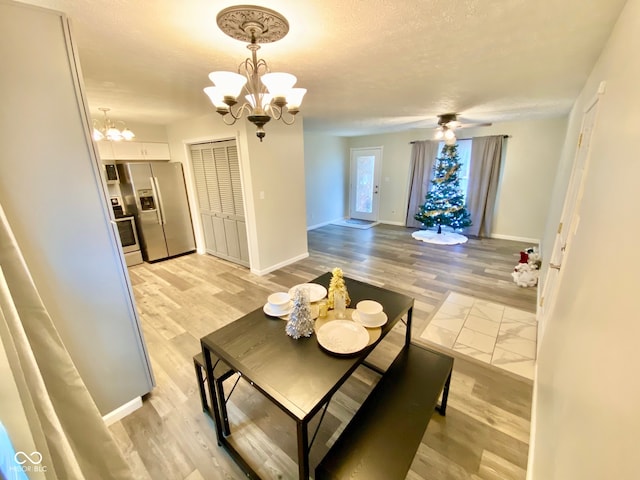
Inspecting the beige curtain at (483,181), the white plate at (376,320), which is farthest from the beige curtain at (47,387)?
the beige curtain at (483,181)

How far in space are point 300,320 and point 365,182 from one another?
6.37 m

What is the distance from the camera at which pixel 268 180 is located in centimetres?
378

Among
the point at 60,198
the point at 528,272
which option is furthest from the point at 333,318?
the point at 528,272

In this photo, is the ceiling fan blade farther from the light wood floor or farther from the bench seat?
the bench seat

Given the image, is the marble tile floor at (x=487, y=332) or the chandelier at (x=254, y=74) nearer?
the chandelier at (x=254, y=74)

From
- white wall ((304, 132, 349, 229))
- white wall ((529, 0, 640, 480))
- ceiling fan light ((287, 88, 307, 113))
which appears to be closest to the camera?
white wall ((529, 0, 640, 480))

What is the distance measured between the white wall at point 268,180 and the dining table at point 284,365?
2.35m

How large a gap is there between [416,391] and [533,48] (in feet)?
7.68

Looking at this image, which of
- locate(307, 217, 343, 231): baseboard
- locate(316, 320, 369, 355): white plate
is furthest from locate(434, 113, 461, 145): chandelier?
locate(316, 320, 369, 355): white plate

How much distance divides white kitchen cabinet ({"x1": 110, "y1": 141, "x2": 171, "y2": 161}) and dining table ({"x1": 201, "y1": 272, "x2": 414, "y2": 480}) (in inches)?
168

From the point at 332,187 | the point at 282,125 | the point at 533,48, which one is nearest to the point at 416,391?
the point at 533,48

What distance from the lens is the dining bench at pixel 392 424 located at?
3.55 feet

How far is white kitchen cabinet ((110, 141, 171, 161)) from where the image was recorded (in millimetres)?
4188

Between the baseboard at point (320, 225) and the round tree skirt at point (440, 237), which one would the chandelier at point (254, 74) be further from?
the baseboard at point (320, 225)
